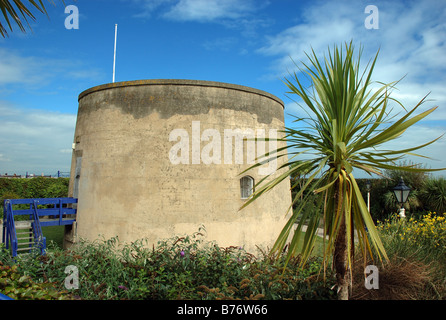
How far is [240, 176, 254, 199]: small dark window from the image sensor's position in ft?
34.4

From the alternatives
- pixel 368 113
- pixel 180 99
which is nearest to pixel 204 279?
pixel 368 113

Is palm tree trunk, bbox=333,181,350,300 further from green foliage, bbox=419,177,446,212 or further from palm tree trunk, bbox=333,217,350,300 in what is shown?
green foliage, bbox=419,177,446,212

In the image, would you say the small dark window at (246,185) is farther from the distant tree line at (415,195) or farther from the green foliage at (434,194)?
the green foliage at (434,194)

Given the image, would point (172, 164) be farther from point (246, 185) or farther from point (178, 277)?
point (178, 277)

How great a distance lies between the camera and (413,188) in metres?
17.4

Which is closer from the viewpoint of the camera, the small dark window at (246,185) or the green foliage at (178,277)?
the green foliage at (178,277)

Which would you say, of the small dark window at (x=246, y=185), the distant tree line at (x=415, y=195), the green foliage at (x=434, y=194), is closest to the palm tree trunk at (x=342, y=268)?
the small dark window at (x=246, y=185)

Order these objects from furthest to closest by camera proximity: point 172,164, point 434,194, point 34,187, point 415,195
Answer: point 34,187
point 415,195
point 434,194
point 172,164

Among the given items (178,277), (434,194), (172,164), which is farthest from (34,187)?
(434,194)

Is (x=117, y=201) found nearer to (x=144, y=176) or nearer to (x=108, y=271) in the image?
(x=144, y=176)

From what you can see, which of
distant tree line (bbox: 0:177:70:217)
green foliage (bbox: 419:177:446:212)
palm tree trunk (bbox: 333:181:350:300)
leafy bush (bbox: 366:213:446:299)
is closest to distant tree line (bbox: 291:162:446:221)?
green foliage (bbox: 419:177:446:212)

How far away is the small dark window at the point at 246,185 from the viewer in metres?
10.5

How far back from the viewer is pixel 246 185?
10594 mm
